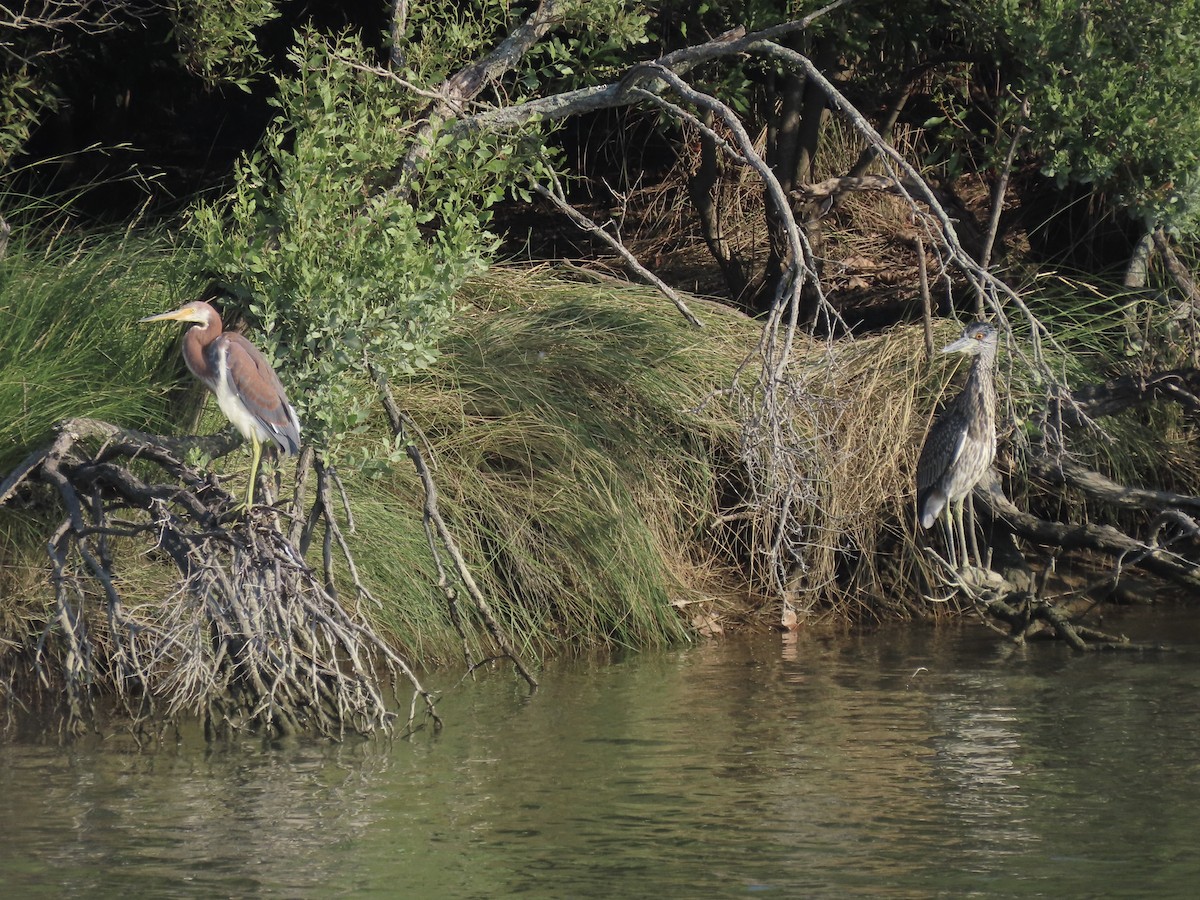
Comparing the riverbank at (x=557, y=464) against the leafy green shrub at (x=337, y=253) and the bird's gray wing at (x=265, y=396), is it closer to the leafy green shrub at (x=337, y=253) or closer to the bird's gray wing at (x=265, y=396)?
the leafy green shrub at (x=337, y=253)

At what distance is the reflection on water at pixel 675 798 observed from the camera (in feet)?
15.3

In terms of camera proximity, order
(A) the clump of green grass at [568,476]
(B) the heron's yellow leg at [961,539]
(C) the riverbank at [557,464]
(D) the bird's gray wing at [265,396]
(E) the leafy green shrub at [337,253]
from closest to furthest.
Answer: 1. (D) the bird's gray wing at [265,396]
2. (E) the leafy green shrub at [337,253]
3. (C) the riverbank at [557,464]
4. (A) the clump of green grass at [568,476]
5. (B) the heron's yellow leg at [961,539]

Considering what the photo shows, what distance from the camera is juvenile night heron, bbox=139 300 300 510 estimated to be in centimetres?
584

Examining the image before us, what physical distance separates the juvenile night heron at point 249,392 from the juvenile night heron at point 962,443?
3.38m

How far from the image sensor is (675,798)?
17.9 feet

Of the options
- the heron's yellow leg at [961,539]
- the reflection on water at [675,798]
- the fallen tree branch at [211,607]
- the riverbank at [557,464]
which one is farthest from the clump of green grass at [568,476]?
the fallen tree branch at [211,607]

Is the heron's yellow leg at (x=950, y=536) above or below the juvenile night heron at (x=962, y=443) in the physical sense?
below

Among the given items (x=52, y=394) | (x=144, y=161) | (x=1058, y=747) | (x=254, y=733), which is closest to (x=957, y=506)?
(x=1058, y=747)

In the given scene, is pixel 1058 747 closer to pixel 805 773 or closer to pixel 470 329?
pixel 805 773

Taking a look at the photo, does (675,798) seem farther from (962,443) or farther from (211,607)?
(962,443)

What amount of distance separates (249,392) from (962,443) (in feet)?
11.8

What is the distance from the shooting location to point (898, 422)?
8.83 meters

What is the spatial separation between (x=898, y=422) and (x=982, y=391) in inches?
31.4

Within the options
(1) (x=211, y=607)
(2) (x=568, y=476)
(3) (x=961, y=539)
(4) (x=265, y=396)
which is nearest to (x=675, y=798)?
(1) (x=211, y=607)
